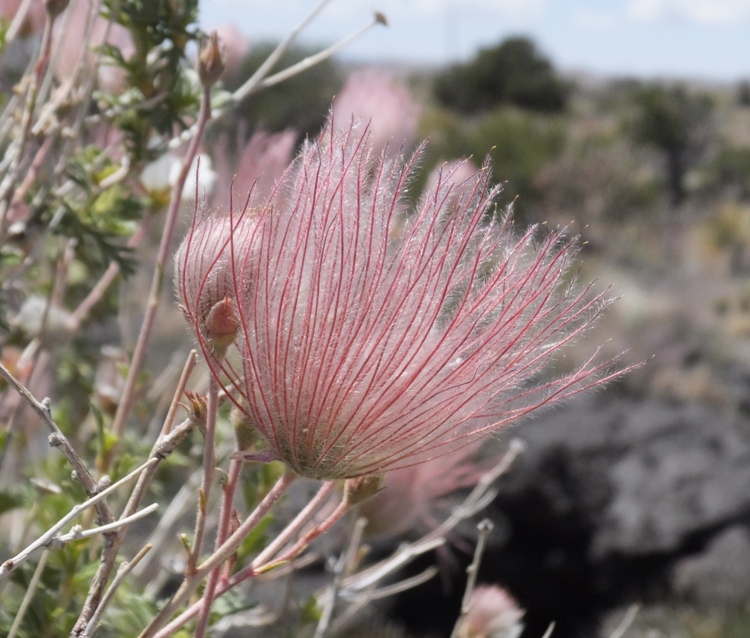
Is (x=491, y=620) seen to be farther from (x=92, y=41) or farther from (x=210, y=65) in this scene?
(x=92, y=41)

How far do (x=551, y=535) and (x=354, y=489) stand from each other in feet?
16.1

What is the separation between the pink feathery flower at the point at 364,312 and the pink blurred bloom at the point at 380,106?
998mm

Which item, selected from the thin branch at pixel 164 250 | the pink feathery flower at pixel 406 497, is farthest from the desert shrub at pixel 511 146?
the thin branch at pixel 164 250

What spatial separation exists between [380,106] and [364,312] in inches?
46.0

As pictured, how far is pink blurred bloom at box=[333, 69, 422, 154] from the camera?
5.48 feet

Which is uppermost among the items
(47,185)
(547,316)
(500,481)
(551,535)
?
(47,185)

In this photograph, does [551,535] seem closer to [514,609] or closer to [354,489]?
[514,609]

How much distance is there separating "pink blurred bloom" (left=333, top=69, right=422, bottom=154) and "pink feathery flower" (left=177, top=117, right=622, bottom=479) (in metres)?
1.00

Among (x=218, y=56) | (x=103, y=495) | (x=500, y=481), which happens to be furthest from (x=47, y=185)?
(x=500, y=481)

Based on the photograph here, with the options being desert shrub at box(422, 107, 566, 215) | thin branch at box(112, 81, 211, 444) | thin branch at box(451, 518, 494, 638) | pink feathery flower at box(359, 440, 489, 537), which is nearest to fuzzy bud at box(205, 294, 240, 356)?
thin branch at box(112, 81, 211, 444)

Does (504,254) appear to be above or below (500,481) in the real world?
above

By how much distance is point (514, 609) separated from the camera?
110cm

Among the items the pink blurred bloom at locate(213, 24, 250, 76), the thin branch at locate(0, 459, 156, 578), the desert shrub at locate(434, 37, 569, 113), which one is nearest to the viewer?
the thin branch at locate(0, 459, 156, 578)

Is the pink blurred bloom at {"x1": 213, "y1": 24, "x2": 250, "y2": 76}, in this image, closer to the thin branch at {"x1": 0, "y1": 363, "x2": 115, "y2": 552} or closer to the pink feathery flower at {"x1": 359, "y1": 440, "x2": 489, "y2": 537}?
the pink feathery flower at {"x1": 359, "y1": 440, "x2": 489, "y2": 537}
